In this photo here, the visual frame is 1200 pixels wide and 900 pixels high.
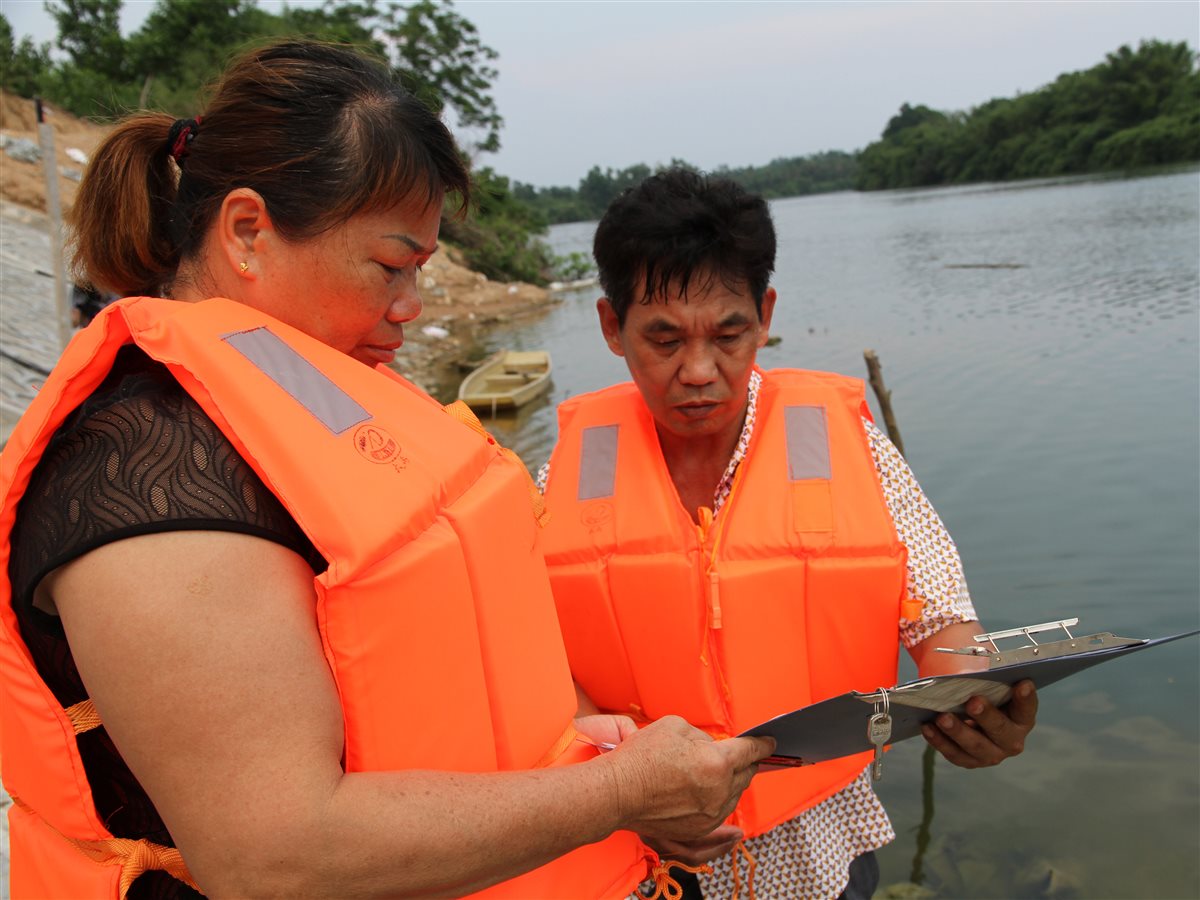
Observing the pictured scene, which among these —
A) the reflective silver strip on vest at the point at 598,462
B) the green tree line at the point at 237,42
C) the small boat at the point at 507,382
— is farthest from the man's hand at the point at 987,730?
the green tree line at the point at 237,42

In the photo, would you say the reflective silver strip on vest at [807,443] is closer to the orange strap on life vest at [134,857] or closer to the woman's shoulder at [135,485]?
the woman's shoulder at [135,485]

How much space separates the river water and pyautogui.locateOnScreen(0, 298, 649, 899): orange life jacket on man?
161 centimetres

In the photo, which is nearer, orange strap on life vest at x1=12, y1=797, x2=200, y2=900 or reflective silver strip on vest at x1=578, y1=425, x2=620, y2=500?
orange strap on life vest at x1=12, y1=797, x2=200, y2=900

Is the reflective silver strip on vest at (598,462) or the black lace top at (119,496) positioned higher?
the black lace top at (119,496)

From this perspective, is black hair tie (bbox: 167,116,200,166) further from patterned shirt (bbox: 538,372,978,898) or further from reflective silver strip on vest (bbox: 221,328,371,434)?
patterned shirt (bbox: 538,372,978,898)

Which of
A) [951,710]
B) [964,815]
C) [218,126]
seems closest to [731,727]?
[951,710]

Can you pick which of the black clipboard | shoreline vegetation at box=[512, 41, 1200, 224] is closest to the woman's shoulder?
the black clipboard

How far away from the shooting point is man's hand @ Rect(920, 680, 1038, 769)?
1938mm

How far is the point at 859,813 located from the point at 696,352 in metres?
1.29

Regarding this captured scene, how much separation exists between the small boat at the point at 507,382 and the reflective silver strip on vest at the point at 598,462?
12816 mm

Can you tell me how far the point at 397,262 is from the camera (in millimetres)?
1486

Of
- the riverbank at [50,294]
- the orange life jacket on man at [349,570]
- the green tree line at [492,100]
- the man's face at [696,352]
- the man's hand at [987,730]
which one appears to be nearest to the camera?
the orange life jacket on man at [349,570]

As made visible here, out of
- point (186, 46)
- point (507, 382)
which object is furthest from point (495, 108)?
point (507, 382)

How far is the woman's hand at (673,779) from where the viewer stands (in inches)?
57.5
